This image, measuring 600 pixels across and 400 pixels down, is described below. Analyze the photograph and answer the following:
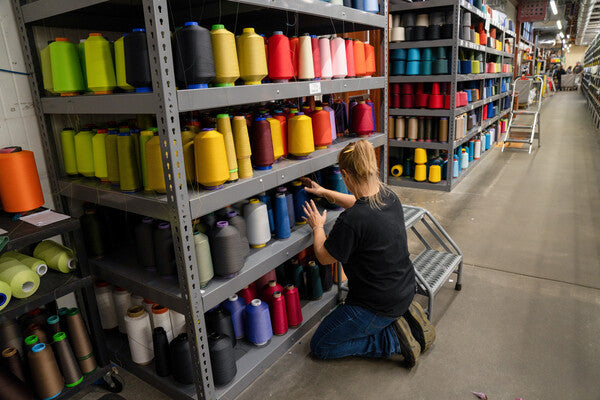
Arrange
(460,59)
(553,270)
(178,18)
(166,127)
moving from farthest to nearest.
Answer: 1. (460,59)
2. (553,270)
3. (178,18)
4. (166,127)

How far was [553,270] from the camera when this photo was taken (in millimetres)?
3291

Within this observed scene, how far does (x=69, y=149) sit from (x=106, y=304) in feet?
2.96

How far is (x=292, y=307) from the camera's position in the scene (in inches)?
94.7

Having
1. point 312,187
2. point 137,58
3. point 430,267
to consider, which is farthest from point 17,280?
point 430,267

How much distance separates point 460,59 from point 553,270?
141 inches

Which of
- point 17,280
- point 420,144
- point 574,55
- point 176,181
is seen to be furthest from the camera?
point 574,55

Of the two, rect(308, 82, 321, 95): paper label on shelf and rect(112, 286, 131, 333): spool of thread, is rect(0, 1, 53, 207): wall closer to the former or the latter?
rect(112, 286, 131, 333): spool of thread

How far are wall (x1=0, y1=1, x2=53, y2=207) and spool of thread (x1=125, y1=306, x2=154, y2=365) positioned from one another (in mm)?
990

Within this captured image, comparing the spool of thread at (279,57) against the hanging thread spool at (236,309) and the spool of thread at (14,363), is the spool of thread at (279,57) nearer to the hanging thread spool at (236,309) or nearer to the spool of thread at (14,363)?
the hanging thread spool at (236,309)

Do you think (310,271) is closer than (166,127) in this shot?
No

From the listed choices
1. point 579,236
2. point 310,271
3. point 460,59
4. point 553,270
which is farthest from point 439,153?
point 310,271

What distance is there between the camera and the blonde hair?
202 cm

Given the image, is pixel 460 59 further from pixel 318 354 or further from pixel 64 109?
pixel 64 109

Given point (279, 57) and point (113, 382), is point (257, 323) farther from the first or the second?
point (279, 57)
